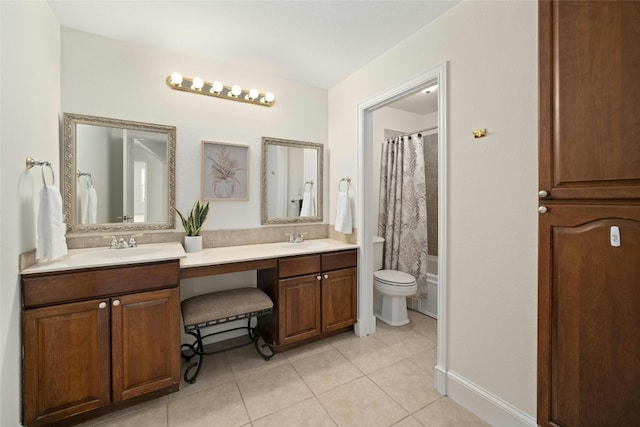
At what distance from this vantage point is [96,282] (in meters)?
1.49

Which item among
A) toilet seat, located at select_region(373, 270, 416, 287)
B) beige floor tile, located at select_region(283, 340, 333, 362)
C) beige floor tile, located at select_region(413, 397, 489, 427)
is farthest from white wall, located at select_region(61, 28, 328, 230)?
beige floor tile, located at select_region(413, 397, 489, 427)

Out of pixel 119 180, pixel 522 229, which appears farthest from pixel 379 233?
pixel 119 180

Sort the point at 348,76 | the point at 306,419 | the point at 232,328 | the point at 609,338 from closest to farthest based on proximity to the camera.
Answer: the point at 609,338 < the point at 306,419 < the point at 232,328 < the point at 348,76

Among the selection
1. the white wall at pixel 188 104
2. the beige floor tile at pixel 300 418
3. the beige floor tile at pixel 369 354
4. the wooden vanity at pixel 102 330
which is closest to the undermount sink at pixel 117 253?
the wooden vanity at pixel 102 330

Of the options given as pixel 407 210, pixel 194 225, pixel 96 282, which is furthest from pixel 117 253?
pixel 407 210

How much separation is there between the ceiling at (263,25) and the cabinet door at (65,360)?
5.88 ft

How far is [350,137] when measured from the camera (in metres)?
2.61

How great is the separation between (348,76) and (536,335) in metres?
2.41

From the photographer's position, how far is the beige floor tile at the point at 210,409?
1532 millimetres

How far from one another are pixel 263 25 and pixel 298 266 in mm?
1743

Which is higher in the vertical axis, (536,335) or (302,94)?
(302,94)

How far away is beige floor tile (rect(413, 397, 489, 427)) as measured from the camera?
4.98ft

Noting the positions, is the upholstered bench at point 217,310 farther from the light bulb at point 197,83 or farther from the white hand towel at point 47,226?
the light bulb at point 197,83

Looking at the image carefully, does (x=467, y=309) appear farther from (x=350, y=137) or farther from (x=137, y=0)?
(x=137, y=0)
